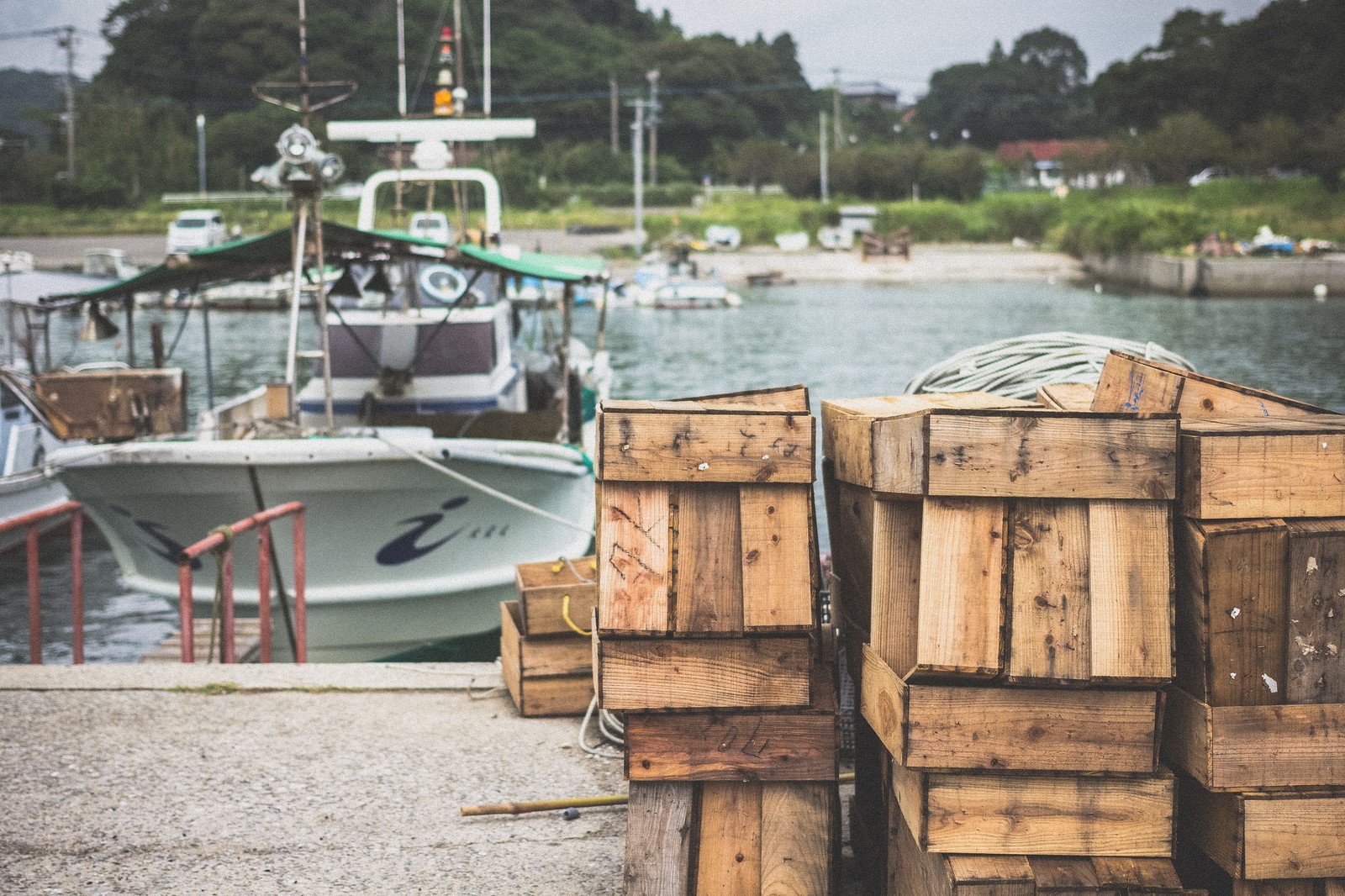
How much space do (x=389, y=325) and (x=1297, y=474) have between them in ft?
31.3

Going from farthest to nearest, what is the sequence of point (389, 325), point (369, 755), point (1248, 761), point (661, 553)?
point (389, 325)
point (369, 755)
point (661, 553)
point (1248, 761)

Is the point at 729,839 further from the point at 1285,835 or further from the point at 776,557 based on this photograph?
the point at 1285,835

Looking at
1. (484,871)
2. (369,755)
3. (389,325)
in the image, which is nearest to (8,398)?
(389,325)

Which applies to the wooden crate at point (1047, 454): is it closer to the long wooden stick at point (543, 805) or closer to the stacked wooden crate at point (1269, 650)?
the stacked wooden crate at point (1269, 650)

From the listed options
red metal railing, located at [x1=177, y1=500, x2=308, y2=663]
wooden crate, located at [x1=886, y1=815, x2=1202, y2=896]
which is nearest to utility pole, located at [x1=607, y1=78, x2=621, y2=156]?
red metal railing, located at [x1=177, y1=500, x2=308, y2=663]

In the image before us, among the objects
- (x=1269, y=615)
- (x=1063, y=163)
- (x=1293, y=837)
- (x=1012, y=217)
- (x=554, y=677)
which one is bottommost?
(x=554, y=677)

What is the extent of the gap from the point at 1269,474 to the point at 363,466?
22.1 feet

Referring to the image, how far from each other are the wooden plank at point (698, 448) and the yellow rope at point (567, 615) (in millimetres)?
2215

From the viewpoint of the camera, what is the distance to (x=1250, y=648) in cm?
328

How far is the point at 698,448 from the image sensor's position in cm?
369

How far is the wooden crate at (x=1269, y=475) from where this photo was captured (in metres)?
3.29

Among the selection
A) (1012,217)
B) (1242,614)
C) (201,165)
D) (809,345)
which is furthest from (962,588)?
(201,165)

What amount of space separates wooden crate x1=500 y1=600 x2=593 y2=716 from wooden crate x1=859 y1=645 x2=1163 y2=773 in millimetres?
2627

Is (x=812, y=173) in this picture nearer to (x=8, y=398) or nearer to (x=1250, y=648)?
(x=8, y=398)
